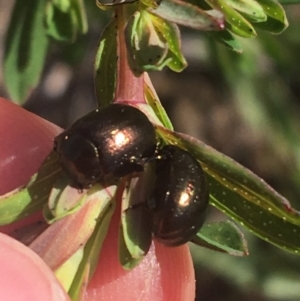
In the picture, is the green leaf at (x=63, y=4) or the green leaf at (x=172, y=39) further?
the green leaf at (x=63, y=4)

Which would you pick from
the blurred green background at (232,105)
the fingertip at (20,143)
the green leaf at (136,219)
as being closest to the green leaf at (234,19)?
the green leaf at (136,219)

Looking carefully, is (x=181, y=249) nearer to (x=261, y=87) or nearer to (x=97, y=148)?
(x=97, y=148)

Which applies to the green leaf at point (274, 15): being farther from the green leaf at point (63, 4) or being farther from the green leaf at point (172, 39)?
the green leaf at point (63, 4)

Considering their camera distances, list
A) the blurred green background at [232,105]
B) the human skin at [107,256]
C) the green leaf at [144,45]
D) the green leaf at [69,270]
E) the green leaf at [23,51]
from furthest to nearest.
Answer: the blurred green background at [232,105]
the green leaf at [23,51]
the human skin at [107,256]
the green leaf at [69,270]
the green leaf at [144,45]

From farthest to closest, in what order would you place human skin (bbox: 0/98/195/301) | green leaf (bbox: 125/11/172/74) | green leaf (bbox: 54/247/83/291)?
1. human skin (bbox: 0/98/195/301)
2. green leaf (bbox: 54/247/83/291)
3. green leaf (bbox: 125/11/172/74)

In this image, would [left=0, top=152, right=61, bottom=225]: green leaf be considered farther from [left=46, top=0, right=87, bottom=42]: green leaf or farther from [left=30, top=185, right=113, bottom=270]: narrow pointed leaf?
[left=46, top=0, right=87, bottom=42]: green leaf

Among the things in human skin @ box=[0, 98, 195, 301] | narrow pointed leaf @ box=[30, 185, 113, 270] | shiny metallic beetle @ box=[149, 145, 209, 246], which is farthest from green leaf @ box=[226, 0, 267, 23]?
human skin @ box=[0, 98, 195, 301]
